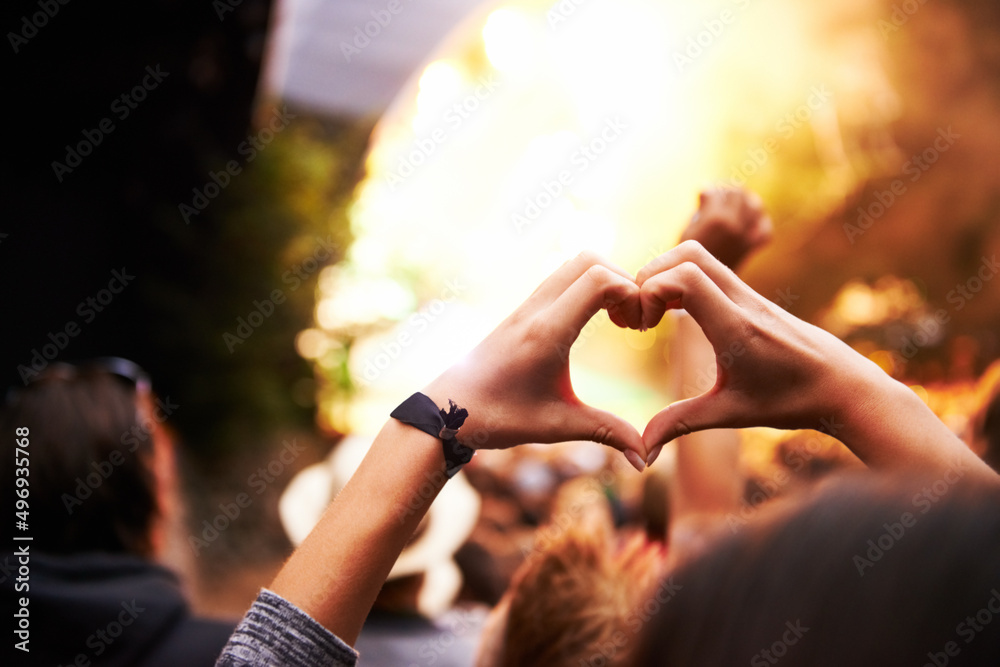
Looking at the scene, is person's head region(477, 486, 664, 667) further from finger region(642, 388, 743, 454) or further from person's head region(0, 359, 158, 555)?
person's head region(0, 359, 158, 555)

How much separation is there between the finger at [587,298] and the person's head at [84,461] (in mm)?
1145

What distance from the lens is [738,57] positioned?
8.77 metres

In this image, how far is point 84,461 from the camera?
131cm

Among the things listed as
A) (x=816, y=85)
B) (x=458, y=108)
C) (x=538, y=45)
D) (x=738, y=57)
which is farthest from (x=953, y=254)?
(x=458, y=108)

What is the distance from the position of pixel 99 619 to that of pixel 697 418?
1130 millimetres

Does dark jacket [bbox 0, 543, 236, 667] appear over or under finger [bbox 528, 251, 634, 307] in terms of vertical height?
under

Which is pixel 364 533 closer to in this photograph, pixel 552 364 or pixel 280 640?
pixel 280 640

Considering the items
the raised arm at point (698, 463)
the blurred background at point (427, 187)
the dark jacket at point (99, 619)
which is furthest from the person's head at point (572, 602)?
the blurred background at point (427, 187)

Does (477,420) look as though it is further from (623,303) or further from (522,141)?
(522,141)

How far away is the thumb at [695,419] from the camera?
64 cm

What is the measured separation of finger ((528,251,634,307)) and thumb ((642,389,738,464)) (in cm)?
14

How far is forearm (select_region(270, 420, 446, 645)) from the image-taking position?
583 millimetres

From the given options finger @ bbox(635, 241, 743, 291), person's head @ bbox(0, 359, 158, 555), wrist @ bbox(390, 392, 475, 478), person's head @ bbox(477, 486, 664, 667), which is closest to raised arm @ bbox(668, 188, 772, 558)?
person's head @ bbox(477, 486, 664, 667)

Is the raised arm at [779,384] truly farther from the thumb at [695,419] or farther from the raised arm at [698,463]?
the raised arm at [698,463]
